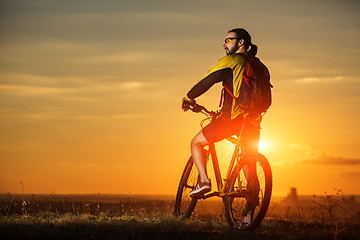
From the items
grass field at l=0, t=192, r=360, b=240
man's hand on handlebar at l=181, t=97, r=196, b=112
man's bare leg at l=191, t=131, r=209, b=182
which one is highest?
man's hand on handlebar at l=181, t=97, r=196, b=112

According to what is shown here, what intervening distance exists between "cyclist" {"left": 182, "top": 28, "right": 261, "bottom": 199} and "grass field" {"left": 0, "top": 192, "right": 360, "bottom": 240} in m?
1.05

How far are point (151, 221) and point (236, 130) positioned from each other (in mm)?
2201

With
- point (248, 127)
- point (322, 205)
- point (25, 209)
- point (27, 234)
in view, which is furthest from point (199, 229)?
point (25, 209)

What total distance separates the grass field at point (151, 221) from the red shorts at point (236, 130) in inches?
56.5

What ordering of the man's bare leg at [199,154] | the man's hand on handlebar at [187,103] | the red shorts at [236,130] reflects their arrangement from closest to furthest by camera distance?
the red shorts at [236,130]
the man's hand on handlebar at [187,103]
the man's bare leg at [199,154]

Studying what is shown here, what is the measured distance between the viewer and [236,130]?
890 centimetres

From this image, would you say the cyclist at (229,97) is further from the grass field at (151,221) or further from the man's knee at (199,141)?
the grass field at (151,221)

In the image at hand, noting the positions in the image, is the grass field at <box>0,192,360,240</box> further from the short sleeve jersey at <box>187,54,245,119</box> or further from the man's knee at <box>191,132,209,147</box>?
the short sleeve jersey at <box>187,54,245,119</box>

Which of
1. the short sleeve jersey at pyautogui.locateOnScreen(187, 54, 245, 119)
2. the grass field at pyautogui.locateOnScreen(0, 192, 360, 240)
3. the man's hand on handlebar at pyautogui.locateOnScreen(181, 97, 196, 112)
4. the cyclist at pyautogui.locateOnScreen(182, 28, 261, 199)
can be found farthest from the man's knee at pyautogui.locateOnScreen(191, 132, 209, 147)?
the grass field at pyautogui.locateOnScreen(0, 192, 360, 240)

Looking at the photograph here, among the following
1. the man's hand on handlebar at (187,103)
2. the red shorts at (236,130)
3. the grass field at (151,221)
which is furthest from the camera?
the man's hand on handlebar at (187,103)

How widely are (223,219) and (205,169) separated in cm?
136

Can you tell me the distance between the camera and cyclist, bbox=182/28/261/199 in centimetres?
862

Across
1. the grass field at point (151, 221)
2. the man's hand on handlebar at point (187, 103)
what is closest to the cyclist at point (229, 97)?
the man's hand on handlebar at point (187, 103)

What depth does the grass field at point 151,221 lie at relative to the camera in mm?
8039
